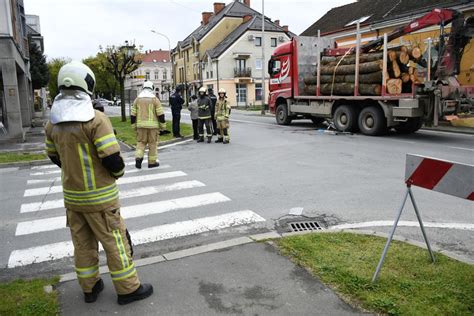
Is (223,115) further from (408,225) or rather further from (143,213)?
(408,225)

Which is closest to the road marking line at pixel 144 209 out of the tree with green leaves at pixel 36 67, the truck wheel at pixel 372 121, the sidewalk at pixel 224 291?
the sidewalk at pixel 224 291

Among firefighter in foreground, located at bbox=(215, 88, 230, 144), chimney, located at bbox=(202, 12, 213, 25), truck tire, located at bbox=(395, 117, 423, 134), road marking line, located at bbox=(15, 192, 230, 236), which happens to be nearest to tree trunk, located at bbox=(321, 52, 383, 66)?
truck tire, located at bbox=(395, 117, 423, 134)

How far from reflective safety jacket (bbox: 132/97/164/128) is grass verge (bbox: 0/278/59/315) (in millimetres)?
5853

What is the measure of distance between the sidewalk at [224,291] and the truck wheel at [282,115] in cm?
1550

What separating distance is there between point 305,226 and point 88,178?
301 cm

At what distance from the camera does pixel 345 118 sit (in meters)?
15.9

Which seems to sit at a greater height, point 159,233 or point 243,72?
point 243,72

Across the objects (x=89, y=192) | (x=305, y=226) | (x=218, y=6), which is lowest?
(x=305, y=226)

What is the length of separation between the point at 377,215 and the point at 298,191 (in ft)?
5.43

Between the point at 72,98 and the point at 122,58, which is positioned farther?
the point at 122,58

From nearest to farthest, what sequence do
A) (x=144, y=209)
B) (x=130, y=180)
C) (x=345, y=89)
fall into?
(x=144, y=209), (x=130, y=180), (x=345, y=89)

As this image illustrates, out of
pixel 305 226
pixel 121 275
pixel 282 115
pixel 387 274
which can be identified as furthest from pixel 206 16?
pixel 121 275

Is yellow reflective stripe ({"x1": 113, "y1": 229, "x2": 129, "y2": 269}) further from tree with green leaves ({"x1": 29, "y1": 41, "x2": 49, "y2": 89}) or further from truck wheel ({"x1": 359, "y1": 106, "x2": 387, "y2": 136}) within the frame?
tree with green leaves ({"x1": 29, "y1": 41, "x2": 49, "y2": 89})

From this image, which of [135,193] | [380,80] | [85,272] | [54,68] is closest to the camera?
[85,272]
